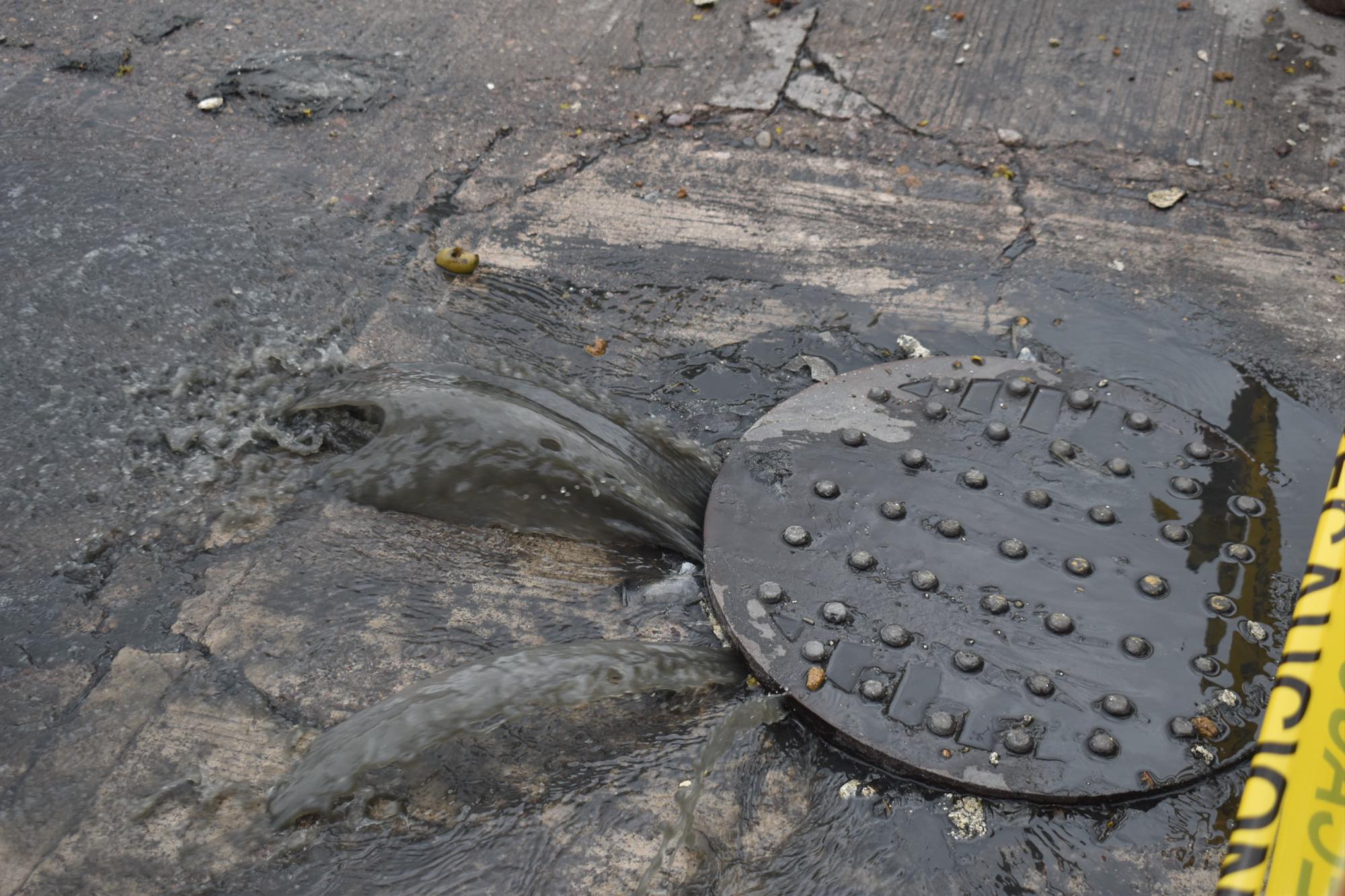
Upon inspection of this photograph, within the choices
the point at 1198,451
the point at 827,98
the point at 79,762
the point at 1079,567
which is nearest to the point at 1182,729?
the point at 1079,567

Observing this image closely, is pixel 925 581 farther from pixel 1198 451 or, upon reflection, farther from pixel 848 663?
pixel 1198 451

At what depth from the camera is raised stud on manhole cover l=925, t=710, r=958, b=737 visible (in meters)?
1.77

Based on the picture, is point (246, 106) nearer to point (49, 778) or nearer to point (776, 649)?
point (49, 778)

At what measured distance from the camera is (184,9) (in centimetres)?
362

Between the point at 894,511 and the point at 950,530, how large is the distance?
Answer: 118 mm

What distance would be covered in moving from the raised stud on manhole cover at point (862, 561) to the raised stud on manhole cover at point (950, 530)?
0.51 ft

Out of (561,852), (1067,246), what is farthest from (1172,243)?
(561,852)

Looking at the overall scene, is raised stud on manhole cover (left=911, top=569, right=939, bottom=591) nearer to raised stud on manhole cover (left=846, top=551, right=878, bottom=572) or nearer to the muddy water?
raised stud on manhole cover (left=846, top=551, right=878, bottom=572)

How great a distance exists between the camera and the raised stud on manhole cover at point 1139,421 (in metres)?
2.22

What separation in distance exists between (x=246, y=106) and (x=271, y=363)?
121cm

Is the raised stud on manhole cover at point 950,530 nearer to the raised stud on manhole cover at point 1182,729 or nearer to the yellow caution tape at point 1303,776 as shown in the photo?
the raised stud on manhole cover at point 1182,729

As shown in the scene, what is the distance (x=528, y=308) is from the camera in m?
2.66

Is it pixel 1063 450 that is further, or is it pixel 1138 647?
pixel 1063 450

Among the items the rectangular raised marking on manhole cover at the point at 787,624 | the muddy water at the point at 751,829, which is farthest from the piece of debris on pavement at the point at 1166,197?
the rectangular raised marking on manhole cover at the point at 787,624
